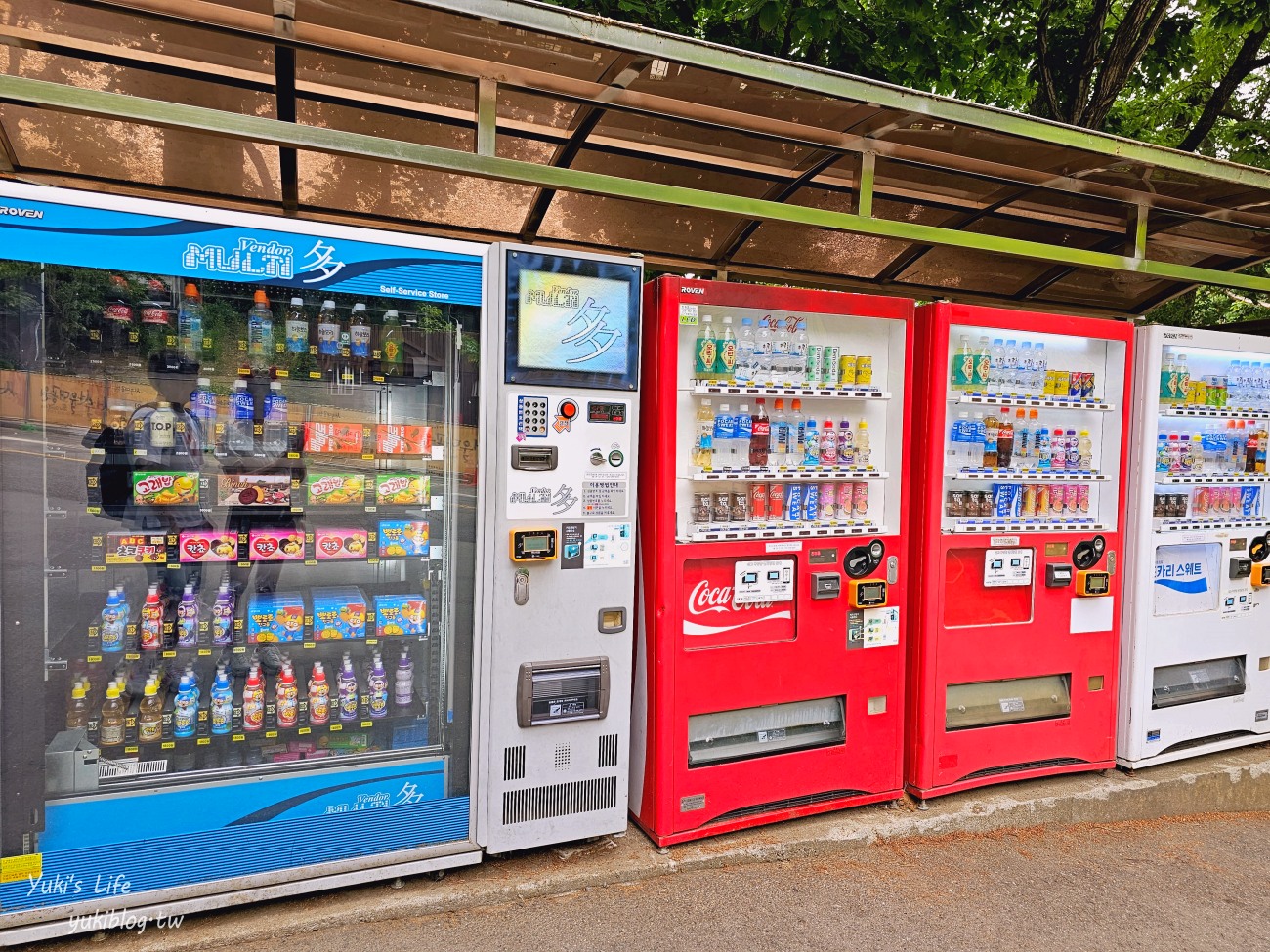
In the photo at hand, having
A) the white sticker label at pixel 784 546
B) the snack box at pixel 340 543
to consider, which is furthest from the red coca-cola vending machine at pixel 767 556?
the snack box at pixel 340 543

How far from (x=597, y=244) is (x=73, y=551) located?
2.73m

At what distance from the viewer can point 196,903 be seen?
2.49m

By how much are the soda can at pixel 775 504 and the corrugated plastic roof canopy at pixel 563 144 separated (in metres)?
1.19

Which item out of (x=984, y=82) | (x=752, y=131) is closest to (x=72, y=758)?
(x=752, y=131)

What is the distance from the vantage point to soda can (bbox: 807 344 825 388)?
3.40 meters

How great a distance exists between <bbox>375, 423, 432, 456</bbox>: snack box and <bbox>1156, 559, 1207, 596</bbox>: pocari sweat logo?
12.6 feet

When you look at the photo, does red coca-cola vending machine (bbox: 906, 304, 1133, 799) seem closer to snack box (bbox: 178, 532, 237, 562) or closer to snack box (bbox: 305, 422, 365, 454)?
snack box (bbox: 305, 422, 365, 454)

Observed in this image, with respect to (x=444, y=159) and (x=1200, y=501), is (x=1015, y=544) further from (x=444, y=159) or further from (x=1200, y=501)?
(x=444, y=159)

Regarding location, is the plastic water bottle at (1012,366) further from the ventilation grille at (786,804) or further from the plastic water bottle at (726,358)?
the ventilation grille at (786,804)

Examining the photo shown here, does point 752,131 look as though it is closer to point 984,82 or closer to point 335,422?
point 335,422

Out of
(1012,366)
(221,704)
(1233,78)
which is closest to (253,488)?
(221,704)

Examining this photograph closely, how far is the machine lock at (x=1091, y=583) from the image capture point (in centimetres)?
374

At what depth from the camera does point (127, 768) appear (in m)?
2.55

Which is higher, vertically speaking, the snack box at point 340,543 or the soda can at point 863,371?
the soda can at point 863,371
